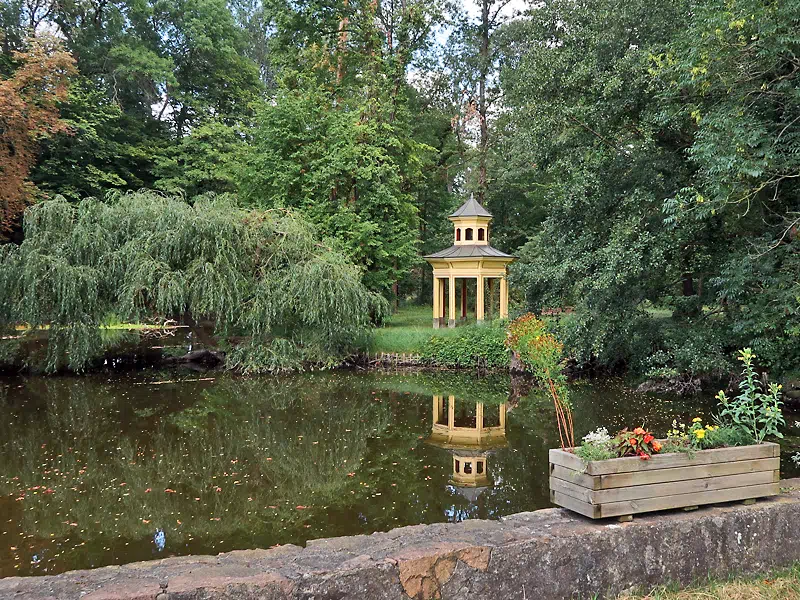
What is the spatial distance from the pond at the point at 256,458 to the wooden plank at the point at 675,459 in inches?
104

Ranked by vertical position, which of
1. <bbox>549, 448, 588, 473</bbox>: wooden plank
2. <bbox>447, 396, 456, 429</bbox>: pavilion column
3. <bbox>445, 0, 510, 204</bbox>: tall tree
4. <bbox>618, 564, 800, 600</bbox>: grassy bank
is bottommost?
<bbox>447, 396, 456, 429</bbox>: pavilion column

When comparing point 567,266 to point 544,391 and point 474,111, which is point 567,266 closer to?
point 544,391

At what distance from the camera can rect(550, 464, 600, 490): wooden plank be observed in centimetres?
344

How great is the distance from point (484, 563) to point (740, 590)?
53.7 inches

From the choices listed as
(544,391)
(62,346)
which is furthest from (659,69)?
(62,346)

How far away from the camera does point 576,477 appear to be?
3.56 metres

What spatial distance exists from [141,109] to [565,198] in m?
20.7

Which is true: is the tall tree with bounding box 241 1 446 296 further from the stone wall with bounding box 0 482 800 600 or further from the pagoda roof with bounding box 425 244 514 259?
the stone wall with bounding box 0 482 800 600

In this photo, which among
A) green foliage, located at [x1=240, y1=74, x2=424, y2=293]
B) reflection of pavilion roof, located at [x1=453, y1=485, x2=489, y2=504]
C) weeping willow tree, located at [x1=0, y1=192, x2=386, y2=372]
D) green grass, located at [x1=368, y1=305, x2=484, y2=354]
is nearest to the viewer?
reflection of pavilion roof, located at [x1=453, y1=485, x2=489, y2=504]

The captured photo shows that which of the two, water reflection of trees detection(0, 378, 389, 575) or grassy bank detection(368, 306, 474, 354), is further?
grassy bank detection(368, 306, 474, 354)

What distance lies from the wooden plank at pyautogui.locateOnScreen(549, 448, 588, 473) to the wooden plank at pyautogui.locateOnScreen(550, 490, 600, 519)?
18 centimetres

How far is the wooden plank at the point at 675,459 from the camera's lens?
11.3 feet

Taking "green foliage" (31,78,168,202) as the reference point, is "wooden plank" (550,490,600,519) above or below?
below

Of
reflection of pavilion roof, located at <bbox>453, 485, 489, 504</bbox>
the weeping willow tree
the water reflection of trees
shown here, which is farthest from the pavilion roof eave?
reflection of pavilion roof, located at <bbox>453, 485, 489, 504</bbox>
